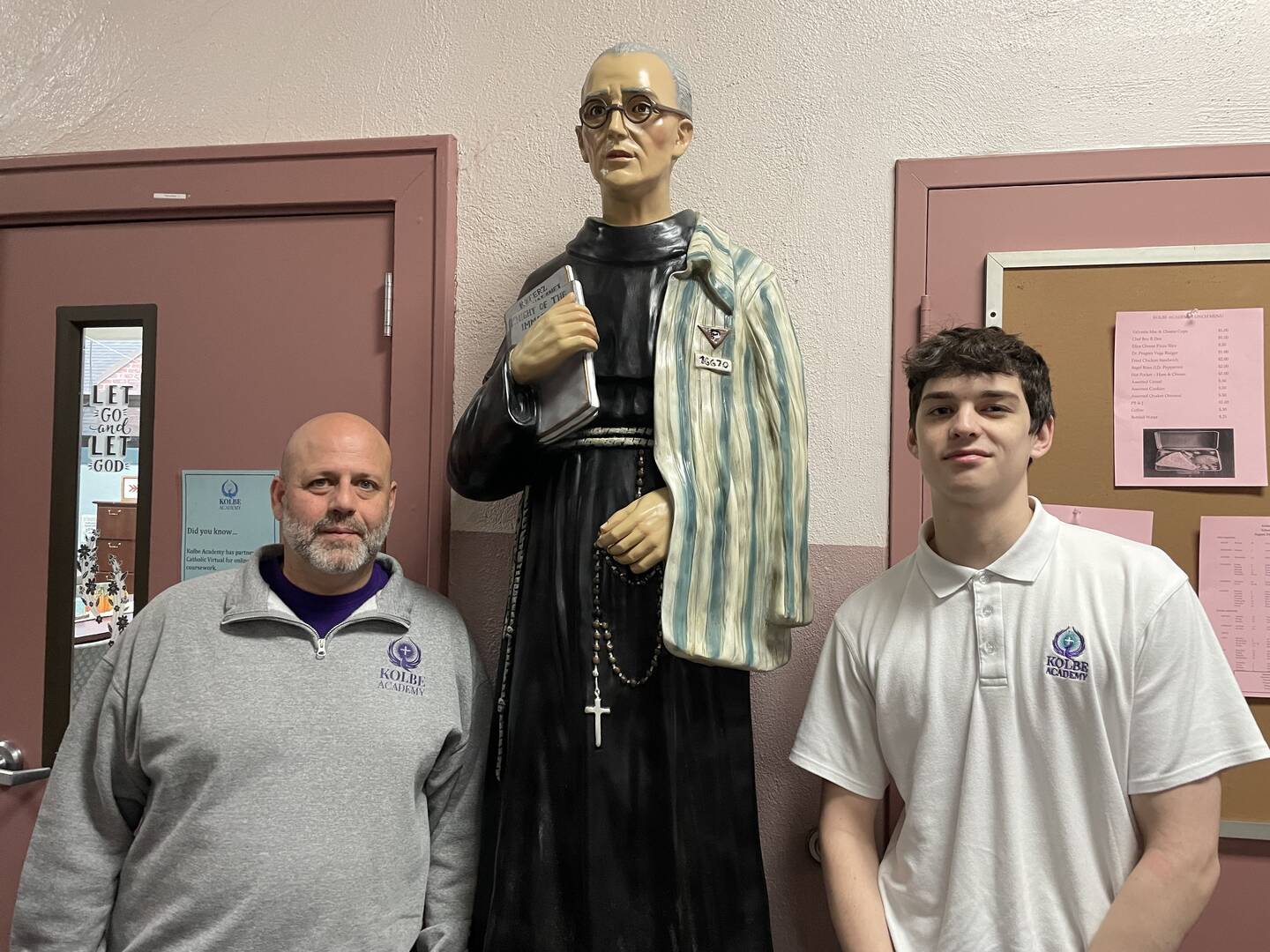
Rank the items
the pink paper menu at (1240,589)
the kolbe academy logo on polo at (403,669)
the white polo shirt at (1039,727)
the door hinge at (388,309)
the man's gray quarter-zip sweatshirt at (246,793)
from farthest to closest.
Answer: the door hinge at (388,309) → the pink paper menu at (1240,589) → the kolbe academy logo on polo at (403,669) → the man's gray quarter-zip sweatshirt at (246,793) → the white polo shirt at (1039,727)

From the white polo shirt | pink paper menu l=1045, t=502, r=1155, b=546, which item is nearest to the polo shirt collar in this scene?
the white polo shirt

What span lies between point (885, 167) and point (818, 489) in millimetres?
584

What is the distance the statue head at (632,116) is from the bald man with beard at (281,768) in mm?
539

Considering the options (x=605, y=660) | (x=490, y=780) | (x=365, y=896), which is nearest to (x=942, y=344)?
(x=605, y=660)

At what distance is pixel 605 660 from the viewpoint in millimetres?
1332

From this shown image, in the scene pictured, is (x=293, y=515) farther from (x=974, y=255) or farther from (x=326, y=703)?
(x=974, y=255)

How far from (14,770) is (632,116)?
1.73m

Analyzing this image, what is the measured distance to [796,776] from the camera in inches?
64.6

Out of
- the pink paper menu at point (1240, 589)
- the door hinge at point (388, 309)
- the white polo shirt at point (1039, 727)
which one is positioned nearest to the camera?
the white polo shirt at point (1039, 727)

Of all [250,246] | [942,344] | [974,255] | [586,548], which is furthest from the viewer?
[250,246]

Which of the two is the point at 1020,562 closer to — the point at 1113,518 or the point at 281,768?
the point at 1113,518

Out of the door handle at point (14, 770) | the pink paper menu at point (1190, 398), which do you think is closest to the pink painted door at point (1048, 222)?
the pink paper menu at point (1190, 398)

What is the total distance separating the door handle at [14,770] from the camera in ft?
6.03

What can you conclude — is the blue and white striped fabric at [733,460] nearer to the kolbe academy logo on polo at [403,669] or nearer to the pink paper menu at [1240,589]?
the kolbe academy logo on polo at [403,669]
